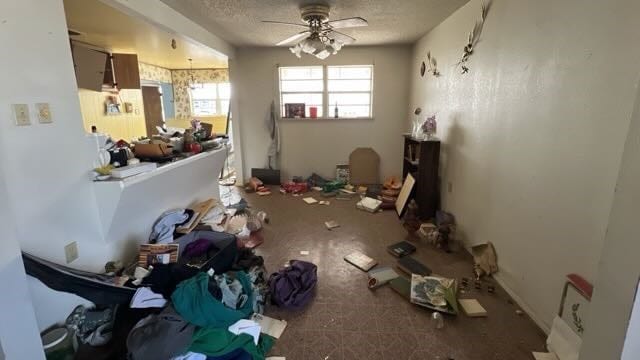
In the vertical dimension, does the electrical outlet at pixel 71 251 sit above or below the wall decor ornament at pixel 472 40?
below

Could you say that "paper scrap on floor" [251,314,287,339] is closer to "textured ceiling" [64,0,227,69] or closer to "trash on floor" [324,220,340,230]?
"trash on floor" [324,220,340,230]

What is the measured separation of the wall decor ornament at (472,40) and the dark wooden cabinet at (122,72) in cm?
→ 440

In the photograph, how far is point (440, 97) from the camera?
3.67m

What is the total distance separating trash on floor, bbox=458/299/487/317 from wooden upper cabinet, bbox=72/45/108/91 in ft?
15.7

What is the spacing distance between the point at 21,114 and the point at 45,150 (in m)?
0.22

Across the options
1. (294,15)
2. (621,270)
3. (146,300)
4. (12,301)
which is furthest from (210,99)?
(621,270)

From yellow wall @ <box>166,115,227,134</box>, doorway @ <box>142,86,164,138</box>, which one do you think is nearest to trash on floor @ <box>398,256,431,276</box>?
doorway @ <box>142,86,164,138</box>

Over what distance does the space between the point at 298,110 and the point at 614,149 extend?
4.37 meters

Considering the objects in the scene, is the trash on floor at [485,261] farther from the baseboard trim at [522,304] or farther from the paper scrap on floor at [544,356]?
the paper scrap on floor at [544,356]

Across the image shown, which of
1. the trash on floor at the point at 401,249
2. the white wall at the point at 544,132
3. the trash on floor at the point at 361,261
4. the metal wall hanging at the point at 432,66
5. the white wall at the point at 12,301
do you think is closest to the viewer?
the white wall at the point at 12,301

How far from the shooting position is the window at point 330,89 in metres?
5.18

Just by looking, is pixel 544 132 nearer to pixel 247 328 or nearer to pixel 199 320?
pixel 247 328

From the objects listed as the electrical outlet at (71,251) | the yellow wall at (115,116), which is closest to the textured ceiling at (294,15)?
the yellow wall at (115,116)

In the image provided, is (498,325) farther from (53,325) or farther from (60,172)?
(60,172)
